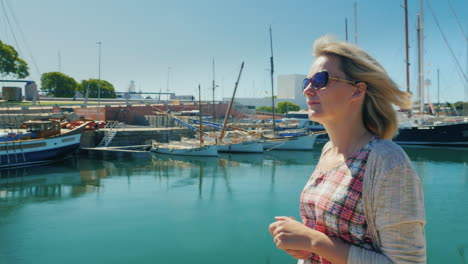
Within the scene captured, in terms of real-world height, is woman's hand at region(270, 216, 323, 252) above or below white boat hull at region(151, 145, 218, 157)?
above

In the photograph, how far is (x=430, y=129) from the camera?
1233 inches

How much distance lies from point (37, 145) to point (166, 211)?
14.1 metres

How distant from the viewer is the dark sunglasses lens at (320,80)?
1.27m

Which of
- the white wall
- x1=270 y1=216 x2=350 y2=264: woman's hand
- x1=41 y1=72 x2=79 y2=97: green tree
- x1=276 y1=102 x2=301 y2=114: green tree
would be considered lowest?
x1=270 y1=216 x2=350 y2=264: woman's hand

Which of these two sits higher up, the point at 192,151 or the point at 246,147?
the point at 246,147

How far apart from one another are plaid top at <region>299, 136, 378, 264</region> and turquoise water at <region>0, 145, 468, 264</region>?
6912mm

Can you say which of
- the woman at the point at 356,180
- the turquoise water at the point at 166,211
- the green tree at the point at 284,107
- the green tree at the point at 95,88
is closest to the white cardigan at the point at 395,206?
the woman at the point at 356,180

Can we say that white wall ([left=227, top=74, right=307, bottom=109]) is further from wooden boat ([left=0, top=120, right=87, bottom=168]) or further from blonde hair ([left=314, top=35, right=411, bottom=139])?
blonde hair ([left=314, top=35, right=411, bottom=139])

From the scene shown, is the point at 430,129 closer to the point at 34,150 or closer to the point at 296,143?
the point at 296,143

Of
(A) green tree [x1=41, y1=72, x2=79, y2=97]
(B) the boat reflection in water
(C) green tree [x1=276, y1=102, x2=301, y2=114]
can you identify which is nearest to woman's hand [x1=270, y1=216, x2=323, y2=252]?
(B) the boat reflection in water

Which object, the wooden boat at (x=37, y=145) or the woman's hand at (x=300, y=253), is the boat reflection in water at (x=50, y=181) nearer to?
the wooden boat at (x=37, y=145)

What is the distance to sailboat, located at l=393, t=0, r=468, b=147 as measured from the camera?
3005 cm

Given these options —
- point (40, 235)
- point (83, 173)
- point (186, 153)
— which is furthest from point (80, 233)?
point (186, 153)

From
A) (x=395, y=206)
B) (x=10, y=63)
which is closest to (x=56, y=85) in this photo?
(x=10, y=63)
